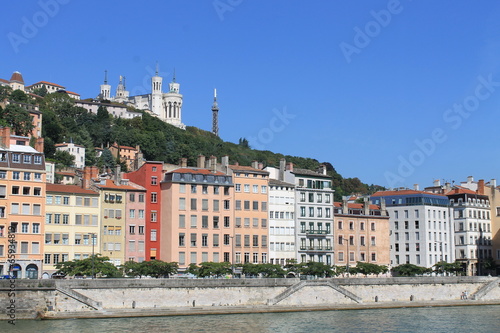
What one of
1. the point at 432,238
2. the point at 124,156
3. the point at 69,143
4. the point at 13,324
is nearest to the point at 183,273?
the point at 13,324

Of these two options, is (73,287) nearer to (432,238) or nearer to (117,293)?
(117,293)

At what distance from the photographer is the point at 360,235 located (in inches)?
3681

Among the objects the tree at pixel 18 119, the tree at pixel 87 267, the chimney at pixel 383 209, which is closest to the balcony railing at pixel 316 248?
the chimney at pixel 383 209

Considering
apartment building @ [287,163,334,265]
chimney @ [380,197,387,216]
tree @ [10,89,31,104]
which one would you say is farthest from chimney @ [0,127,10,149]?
tree @ [10,89,31,104]

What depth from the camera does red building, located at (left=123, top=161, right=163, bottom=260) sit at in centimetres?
7894

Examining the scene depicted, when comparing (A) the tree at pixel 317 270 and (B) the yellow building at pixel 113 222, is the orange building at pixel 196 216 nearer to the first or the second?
(B) the yellow building at pixel 113 222

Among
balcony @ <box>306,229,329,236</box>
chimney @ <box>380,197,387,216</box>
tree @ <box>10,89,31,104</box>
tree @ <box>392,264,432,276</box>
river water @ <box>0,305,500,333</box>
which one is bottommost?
river water @ <box>0,305,500,333</box>

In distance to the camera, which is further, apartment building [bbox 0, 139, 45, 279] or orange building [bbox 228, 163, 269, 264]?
orange building [bbox 228, 163, 269, 264]

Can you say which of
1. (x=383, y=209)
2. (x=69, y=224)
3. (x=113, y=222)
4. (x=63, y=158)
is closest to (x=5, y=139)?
(x=69, y=224)

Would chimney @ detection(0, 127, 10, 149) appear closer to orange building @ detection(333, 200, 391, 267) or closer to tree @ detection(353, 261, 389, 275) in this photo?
tree @ detection(353, 261, 389, 275)

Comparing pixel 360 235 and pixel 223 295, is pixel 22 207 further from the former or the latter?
pixel 360 235

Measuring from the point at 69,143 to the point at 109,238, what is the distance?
250 ft

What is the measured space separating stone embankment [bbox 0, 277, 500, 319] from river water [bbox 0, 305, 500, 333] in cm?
163

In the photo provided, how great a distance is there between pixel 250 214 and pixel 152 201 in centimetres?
1166
